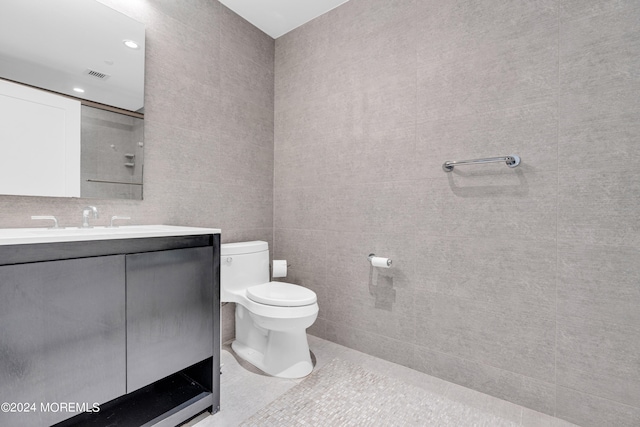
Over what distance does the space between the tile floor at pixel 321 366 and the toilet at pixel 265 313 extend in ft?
0.30

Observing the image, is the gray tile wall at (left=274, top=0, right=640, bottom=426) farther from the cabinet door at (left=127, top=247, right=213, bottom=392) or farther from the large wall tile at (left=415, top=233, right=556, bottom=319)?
the cabinet door at (left=127, top=247, right=213, bottom=392)

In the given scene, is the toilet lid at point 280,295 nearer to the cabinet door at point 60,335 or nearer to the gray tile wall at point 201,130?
the gray tile wall at point 201,130

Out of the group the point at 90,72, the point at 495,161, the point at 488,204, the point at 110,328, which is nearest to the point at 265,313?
the point at 110,328

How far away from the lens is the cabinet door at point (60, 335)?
0.96 m

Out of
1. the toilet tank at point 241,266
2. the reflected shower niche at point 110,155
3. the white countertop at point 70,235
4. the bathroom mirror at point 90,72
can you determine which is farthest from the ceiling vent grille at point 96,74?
the toilet tank at point 241,266

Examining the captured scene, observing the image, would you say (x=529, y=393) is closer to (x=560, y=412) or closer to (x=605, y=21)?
(x=560, y=412)

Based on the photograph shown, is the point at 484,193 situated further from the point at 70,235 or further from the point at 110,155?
the point at 110,155

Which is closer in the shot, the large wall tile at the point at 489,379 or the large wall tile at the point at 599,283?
the large wall tile at the point at 599,283

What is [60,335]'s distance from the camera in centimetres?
104

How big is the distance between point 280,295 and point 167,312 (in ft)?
2.11

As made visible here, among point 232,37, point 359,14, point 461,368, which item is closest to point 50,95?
point 232,37

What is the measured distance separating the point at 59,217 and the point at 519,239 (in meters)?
2.23

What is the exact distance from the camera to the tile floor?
141cm

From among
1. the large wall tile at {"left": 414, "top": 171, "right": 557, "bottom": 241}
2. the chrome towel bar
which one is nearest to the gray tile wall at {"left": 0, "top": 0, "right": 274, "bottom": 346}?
the large wall tile at {"left": 414, "top": 171, "right": 557, "bottom": 241}
